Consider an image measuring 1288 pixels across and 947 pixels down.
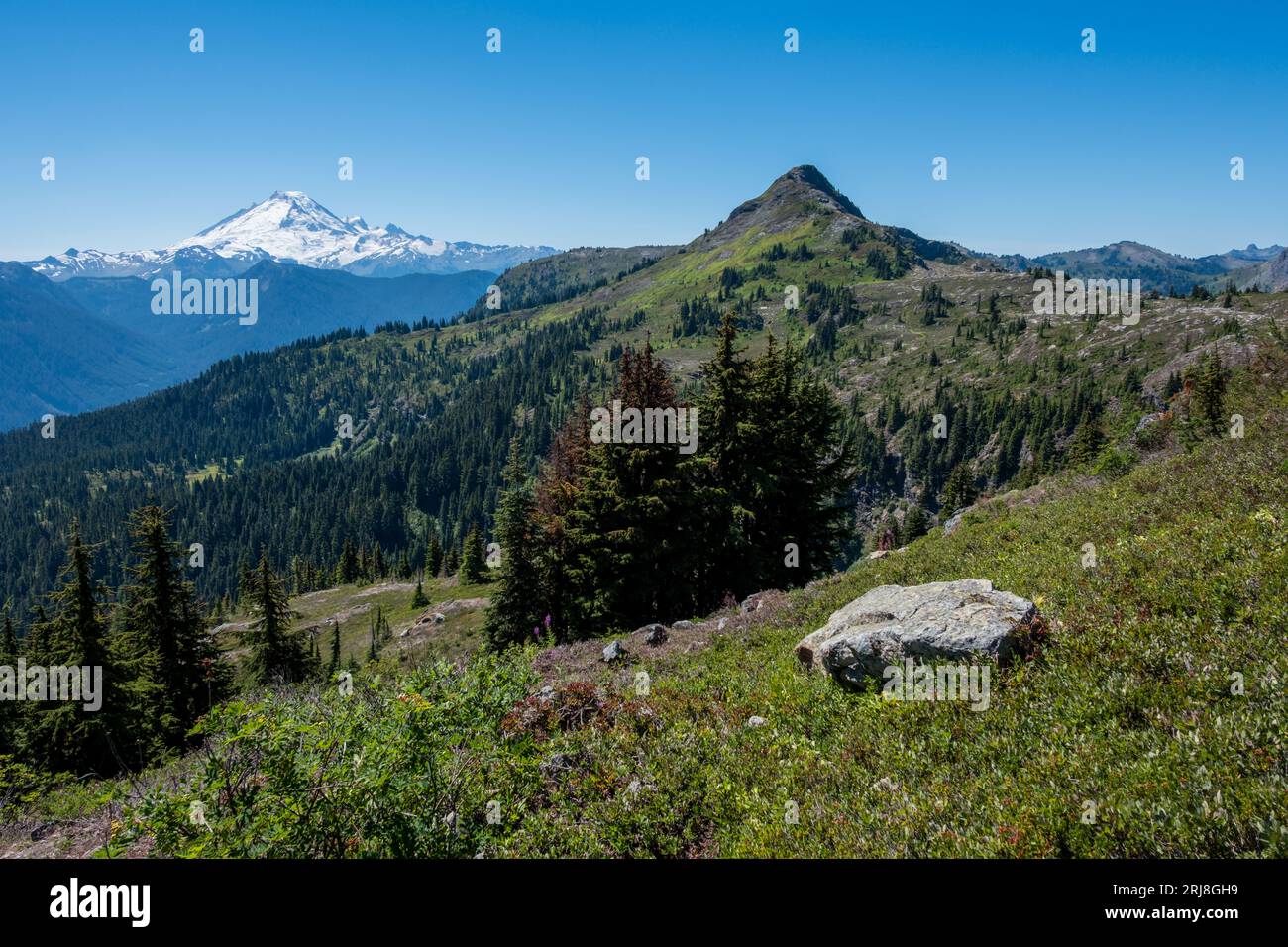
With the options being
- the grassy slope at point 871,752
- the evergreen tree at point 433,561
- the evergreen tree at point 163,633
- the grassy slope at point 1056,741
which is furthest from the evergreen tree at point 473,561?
the grassy slope at point 1056,741

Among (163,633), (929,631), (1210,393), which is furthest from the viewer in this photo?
(1210,393)

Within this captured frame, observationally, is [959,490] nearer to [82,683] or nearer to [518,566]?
[518,566]

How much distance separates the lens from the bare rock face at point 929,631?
1019 centimetres

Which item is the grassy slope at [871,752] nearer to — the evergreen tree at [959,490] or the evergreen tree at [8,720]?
the evergreen tree at [8,720]

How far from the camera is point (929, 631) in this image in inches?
424

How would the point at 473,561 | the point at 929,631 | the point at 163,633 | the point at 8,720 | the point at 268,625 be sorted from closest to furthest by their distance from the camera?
the point at 929,631 < the point at 8,720 < the point at 163,633 < the point at 268,625 < the point at 473,561

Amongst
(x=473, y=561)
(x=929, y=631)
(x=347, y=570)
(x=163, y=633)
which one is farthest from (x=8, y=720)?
(x=347, y=570)

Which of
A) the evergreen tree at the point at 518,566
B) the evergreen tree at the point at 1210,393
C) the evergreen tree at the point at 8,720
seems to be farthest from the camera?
the evergreen tree at the point at 518,566

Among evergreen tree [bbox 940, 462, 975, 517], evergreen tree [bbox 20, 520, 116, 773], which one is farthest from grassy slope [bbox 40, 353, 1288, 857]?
evergreen tree [bbox 940, 462, 975, 517]

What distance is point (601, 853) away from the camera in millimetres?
7988

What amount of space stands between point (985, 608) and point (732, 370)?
19.2 meters

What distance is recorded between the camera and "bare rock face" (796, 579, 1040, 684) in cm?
1019

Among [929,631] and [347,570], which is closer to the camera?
[929,631]
